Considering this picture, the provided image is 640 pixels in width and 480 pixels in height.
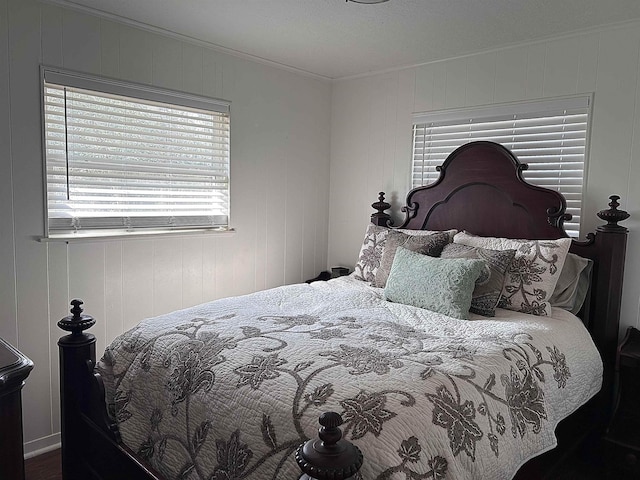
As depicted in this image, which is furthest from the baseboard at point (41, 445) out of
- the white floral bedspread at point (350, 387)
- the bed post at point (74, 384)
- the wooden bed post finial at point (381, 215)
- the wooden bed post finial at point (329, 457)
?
the wooden bed post finial at point (381, 215)

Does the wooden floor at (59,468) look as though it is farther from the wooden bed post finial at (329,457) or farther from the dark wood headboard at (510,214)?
the wooden bed post finial at (329,457)

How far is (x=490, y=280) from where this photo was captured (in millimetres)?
2508

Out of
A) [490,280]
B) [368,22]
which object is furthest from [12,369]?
[368,22]

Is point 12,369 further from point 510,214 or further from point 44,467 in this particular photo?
point 510,214

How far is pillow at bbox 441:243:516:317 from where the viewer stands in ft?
8.11

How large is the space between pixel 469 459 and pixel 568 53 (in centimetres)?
252

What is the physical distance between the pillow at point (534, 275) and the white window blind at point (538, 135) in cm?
41

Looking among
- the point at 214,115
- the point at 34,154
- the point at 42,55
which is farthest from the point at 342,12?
the point at 34,154

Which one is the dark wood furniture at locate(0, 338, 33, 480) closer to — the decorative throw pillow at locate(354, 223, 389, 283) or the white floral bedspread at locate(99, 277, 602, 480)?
the white floral bedspread at locate(99, 277, 602, 480)

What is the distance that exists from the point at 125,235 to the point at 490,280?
2.13m

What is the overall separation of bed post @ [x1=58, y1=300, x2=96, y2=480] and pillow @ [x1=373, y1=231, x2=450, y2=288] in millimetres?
1684

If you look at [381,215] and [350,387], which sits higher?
[381,215]

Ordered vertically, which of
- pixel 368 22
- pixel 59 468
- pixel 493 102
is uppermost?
pixel 368 22

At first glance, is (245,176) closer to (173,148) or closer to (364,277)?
(173,148)
